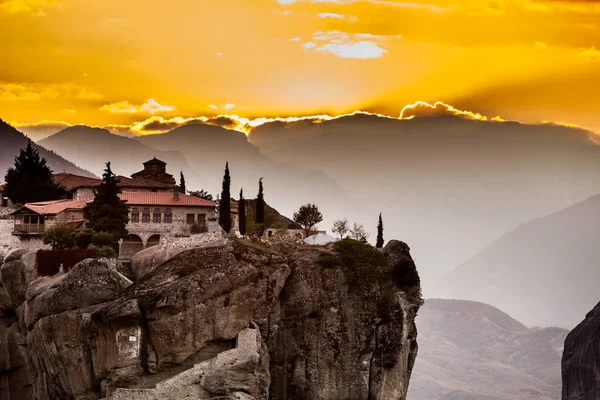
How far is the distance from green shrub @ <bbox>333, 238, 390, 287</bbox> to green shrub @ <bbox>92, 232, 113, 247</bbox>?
24289 millimetres

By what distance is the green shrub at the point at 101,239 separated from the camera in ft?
333

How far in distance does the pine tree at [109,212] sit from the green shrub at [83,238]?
1805 millimetres

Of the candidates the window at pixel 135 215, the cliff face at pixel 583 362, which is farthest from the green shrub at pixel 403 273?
the window at pixel 135 215

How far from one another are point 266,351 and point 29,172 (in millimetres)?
53448

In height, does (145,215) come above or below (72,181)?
below

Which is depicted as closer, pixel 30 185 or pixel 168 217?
pixel 168 217

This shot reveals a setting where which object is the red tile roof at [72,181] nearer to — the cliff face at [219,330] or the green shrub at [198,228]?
the green shrub at [198,228]

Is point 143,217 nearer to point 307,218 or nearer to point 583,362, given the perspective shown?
point 307,218

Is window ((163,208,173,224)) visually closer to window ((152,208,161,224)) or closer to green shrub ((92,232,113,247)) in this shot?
window ((152,208,161,224))

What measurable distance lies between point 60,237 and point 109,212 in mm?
6436

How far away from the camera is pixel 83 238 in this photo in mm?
101750

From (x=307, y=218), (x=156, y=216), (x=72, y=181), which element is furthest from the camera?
(x=72, y=181)

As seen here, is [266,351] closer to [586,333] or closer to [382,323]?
[382,323]

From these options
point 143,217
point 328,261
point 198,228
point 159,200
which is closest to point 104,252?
point 143,217
